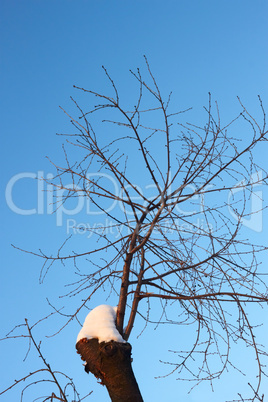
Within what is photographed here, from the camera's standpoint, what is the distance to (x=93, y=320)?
3111 mm

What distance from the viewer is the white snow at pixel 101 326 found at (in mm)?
2895

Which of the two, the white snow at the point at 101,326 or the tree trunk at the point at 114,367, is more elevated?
the white snow at the point at 101,326

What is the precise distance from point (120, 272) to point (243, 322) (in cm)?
97

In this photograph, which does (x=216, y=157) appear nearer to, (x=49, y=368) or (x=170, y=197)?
(x=170, y=197)

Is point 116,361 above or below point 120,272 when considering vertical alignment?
below

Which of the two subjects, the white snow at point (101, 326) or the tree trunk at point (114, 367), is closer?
the tree trunk at point (114, 367)

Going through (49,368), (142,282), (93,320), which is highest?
(142,282)

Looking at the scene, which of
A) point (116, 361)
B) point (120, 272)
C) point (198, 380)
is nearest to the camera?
point (116, 361)

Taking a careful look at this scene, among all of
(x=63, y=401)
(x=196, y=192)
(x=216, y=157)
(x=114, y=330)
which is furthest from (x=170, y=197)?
(x=63, y=401)

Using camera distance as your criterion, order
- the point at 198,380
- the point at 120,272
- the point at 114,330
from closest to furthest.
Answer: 1. the point at 114,330
2. the point at 198,380
3. the point at 120,272

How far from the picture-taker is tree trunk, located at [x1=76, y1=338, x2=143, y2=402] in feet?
8.75

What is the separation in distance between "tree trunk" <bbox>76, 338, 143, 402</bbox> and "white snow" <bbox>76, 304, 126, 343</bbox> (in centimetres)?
4

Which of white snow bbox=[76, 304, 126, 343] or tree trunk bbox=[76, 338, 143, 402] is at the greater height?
white snow bbox=[76, 304, 126, 343]

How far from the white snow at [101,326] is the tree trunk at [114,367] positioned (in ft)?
0.14
